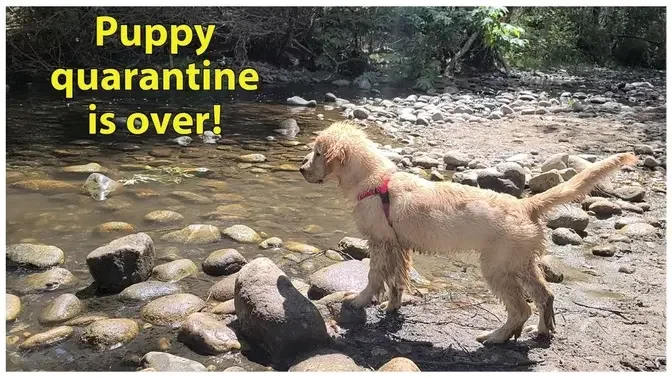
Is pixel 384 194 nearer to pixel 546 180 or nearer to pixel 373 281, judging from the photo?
pixel 373 281

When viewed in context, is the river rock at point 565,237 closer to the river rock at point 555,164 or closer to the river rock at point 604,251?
the river rock at point 604,251

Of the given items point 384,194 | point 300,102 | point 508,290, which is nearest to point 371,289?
point 384,194

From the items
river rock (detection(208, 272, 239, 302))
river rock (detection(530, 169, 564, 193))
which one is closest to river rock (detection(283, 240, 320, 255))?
river rock (detection(208, 272, 239, 302))

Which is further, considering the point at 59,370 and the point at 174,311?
the point at 174,311

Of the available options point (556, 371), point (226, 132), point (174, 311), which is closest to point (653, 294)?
point (556, 371)

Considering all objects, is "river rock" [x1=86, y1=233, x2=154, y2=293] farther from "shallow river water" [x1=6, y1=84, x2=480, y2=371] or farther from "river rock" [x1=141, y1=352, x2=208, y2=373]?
"river rock" [x1=141, y1=352, x2=208, y2=373]

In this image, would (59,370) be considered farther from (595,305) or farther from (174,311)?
(595,305)
